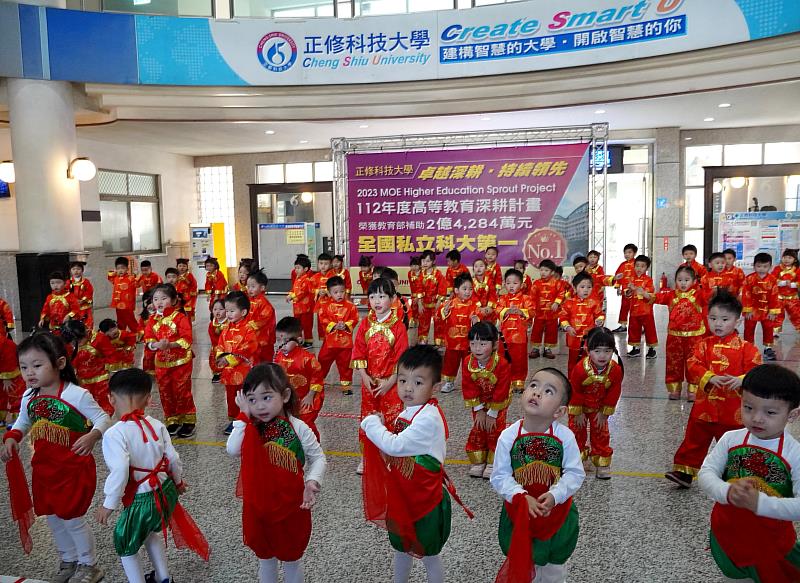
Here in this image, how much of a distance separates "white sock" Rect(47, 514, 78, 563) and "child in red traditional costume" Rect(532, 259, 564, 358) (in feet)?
19.0

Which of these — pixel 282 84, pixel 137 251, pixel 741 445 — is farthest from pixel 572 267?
pixel 137 251

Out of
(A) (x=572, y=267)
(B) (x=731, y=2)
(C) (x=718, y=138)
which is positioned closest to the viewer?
(B) (x=731, y=2)

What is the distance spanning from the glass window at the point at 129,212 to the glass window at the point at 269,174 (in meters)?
2.54

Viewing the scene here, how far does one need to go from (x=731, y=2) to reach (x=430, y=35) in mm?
4234

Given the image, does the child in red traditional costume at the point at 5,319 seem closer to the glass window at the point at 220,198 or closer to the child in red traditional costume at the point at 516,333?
the child in red traditional costume at the point at 516,333

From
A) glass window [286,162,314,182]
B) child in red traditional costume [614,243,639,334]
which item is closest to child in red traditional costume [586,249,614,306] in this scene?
child in red traditional costume [614,243,639,334]

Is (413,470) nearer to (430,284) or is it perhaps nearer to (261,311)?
(261,311)

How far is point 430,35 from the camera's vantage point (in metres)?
9.69

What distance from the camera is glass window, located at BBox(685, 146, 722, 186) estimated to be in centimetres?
1348

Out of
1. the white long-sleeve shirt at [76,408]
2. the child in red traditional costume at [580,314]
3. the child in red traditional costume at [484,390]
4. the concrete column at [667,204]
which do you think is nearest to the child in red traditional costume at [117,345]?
the white long-sleeve shirt at [76,408]

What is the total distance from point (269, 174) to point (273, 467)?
47.4ft

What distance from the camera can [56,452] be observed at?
2.82m

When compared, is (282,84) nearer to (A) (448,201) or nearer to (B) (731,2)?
(A) (448,201)

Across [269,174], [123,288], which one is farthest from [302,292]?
[269,174]
